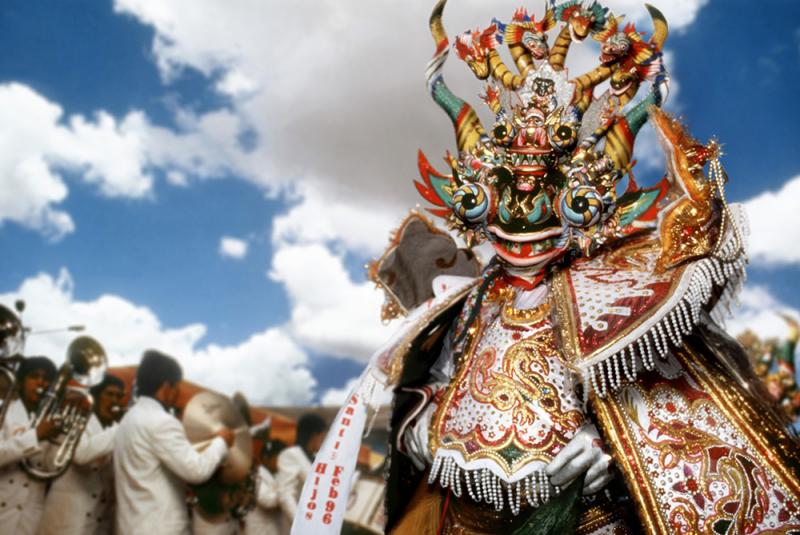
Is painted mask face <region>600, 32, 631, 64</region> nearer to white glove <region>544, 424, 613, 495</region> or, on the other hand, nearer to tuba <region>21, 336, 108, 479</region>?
white glove <region>544, 424, 613, 495</region>

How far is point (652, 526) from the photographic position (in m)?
1.96

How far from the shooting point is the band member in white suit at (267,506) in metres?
6.95

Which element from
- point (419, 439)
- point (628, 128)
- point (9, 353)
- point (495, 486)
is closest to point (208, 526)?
point (9, 353)

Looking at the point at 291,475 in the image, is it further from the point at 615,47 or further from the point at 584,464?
the point at 615,47

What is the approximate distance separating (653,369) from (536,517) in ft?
2.09

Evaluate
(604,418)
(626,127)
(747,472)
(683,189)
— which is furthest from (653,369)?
(626,127)

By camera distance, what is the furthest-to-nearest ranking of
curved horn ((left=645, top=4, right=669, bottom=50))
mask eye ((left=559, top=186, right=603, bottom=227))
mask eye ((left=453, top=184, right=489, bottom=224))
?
curved horn ((left=645, top=4, right=669, bottom=50)), mask eye ((left=453, top=184, right=489, bottom=224)), mask eye ((left=559, top=186, right=603, bottom=227))

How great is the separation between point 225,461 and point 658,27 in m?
5.81

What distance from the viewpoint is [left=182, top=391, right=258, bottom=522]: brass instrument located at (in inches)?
→ 259

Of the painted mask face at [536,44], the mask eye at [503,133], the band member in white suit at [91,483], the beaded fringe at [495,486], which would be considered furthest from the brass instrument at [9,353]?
the painted mask face at [536,44]

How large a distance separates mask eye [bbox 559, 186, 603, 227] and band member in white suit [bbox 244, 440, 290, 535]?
5756 millimetres

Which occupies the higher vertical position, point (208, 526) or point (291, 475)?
point (291, 475)

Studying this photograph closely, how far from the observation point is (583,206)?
2342mm

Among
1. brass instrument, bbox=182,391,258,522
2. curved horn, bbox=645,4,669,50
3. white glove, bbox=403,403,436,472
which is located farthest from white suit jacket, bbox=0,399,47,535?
curved horn, bbox=645,4,669,50
